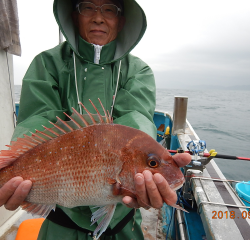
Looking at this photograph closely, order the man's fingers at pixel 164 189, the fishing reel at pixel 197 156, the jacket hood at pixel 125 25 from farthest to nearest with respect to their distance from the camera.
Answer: the fishing reel at pixel 197 156 < the jacket hood at pixel 125 25 < the man's fingers at pixel 164 189

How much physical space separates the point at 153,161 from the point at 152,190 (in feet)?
0.73

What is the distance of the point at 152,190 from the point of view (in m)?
1.41

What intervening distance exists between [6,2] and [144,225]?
431 cm

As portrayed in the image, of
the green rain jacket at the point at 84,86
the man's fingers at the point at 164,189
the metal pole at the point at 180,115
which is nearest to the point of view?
the man's fingers at the point at 164,189

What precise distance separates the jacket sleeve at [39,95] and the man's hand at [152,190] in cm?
114

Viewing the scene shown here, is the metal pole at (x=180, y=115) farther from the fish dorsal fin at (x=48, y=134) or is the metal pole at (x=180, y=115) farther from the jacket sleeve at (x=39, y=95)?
the fish dorsal fin at (x=48, y=134)

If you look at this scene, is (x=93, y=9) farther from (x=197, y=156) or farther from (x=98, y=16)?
(x=197, y=156)

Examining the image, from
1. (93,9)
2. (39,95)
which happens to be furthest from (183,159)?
(93,9)

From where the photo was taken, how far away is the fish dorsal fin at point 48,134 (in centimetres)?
165

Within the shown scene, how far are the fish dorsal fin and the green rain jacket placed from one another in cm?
19

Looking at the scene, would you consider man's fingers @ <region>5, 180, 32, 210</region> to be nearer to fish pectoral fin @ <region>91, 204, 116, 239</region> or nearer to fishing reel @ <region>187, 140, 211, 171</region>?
fish pectoral fin @ <region>91, 204, 116, 239</region>


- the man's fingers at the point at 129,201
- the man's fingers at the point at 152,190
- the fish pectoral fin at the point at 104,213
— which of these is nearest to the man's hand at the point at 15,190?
the fish pectoral fin at the point at 104,213

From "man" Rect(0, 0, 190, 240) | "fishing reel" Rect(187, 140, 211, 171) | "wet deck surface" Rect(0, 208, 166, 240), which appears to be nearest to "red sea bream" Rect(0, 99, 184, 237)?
"man" Rect(0, 0, 190, 240)

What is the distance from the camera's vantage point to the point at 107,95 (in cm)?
231
